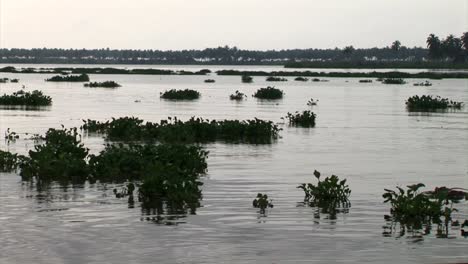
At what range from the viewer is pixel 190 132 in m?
30.8

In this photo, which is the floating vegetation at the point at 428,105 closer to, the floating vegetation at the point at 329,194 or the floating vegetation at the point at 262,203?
the floating vegetation at the point at 329,194

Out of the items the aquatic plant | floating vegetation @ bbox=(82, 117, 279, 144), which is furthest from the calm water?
the aquatic plant

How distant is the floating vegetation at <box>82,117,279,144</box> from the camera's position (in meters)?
30.1

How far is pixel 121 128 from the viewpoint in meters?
31.8

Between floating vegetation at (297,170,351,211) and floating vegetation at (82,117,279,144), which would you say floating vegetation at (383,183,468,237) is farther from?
floating vegetation at (82,117,279,144)

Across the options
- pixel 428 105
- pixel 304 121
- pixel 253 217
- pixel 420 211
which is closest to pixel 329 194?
pixel 420 211

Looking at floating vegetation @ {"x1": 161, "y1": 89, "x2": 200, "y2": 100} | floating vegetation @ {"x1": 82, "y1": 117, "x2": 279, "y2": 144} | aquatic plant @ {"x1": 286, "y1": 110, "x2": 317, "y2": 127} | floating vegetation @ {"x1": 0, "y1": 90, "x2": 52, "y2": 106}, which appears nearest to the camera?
floating vegetation @ {"x1": 82, "y1": 117, "x2": 279, "y2": 144}

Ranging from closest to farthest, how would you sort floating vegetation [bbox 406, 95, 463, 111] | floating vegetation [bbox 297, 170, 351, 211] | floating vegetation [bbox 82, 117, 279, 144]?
floating vegetation [bbox 297, 170, 351, 211]
floating vegetation [bbox 82, 117, 279, 144]
floating vegetation [bbox 406, 95, 463, 111]

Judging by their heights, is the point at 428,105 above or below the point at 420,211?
above

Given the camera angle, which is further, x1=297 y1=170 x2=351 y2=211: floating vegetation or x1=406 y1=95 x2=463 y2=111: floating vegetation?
x1=406 y1=95 x2=463 y2=111: floating vegetation

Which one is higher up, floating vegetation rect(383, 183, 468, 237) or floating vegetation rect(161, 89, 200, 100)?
floating vegetation rect(161, 89, 200, 100)

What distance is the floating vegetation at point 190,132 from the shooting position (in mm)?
30141

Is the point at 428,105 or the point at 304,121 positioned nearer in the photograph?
the point at 304,121

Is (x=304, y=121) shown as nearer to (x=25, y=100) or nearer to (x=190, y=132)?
(x=190, y=132)
